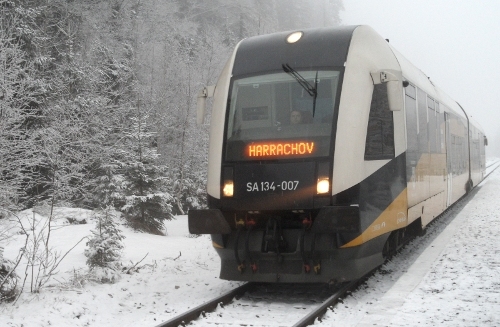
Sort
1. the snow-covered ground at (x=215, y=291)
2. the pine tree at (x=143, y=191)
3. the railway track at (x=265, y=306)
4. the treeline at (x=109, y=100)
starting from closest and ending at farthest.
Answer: the railway track at (x=265, y=306) → the snow-covered ground at (x=215, y=291) → the treeline at (x=109, y=100) → the pine tree at (x=143, y=191)

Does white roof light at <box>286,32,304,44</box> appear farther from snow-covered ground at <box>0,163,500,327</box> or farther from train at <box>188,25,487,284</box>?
snow-covered ground at <box>0,163,500,327</box>

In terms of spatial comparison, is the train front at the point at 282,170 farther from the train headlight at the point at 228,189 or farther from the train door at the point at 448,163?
the train door at the point at 448,163

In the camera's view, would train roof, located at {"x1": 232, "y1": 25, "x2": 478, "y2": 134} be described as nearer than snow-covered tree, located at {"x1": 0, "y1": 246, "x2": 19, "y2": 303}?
No

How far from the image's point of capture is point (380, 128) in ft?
24.0

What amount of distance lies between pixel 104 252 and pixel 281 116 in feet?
10.7

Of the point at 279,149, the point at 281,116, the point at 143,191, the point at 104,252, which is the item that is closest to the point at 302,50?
the point at 281,116

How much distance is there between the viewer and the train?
667 centimetres

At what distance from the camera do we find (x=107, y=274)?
7875 mm

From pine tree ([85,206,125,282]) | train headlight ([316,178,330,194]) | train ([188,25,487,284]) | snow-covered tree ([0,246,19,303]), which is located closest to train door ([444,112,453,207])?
train ([188,25,487,284])

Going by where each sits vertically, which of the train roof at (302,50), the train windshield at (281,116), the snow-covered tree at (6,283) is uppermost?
the train roof at (302,50)

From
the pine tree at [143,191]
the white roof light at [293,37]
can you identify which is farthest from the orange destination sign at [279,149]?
the pine tree at [143,191]

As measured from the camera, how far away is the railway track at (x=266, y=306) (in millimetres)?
5828

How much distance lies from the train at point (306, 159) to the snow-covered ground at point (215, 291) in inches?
24.9

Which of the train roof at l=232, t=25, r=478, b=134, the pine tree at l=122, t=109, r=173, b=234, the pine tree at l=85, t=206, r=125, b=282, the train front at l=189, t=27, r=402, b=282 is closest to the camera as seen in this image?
the train front at l=189, t=27, r=402, b=282
